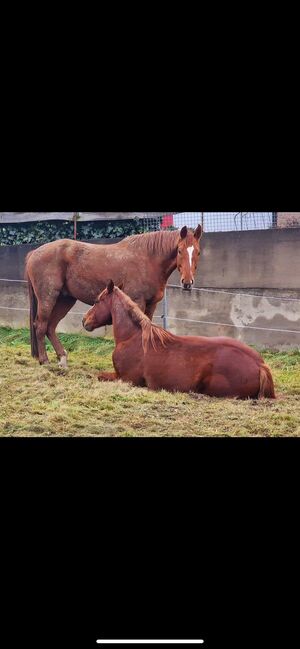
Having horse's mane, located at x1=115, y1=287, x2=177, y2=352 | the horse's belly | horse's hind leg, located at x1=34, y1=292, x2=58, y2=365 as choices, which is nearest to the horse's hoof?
horse's hind leg, located at x1=34, y1=292, x2=58, y2=365

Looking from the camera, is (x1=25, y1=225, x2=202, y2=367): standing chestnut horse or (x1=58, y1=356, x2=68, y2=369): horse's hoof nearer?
(x1=25, y1=225, x2=202, y2=367): standing chestnut horse

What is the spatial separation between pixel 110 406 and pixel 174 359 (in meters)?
0.57

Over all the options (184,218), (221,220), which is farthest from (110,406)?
(221,220)

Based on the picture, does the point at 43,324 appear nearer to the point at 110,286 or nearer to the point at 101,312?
Result: the point at 101,312

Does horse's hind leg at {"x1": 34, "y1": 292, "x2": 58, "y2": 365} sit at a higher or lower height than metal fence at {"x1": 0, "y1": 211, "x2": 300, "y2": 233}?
lower

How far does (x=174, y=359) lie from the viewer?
19.0 ft

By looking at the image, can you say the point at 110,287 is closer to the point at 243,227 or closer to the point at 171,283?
the point at 171,283

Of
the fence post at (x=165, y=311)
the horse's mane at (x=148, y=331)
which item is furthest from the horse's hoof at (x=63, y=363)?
the fence post at (x=165, y=311)

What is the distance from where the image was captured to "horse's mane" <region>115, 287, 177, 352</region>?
5.83 m

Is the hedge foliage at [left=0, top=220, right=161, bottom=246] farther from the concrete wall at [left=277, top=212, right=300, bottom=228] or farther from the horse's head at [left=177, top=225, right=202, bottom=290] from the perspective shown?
the concrete wall at [left=277, top=212, right=300, bottom=228]

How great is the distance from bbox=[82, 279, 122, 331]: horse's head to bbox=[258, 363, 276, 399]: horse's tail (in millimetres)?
1116

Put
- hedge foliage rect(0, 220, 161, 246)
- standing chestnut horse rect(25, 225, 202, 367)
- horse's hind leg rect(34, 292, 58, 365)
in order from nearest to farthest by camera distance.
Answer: standing chestnut horse rect(25, 225, 202, 367)
hedge foliage rect(0, 220, 161, 246)
horse's hind leg rect(34, 292, 58, 365)

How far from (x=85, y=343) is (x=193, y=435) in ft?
3.52

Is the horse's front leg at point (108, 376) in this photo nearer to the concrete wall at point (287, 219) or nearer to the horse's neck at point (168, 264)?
the horse's neck at point (168, 264)
